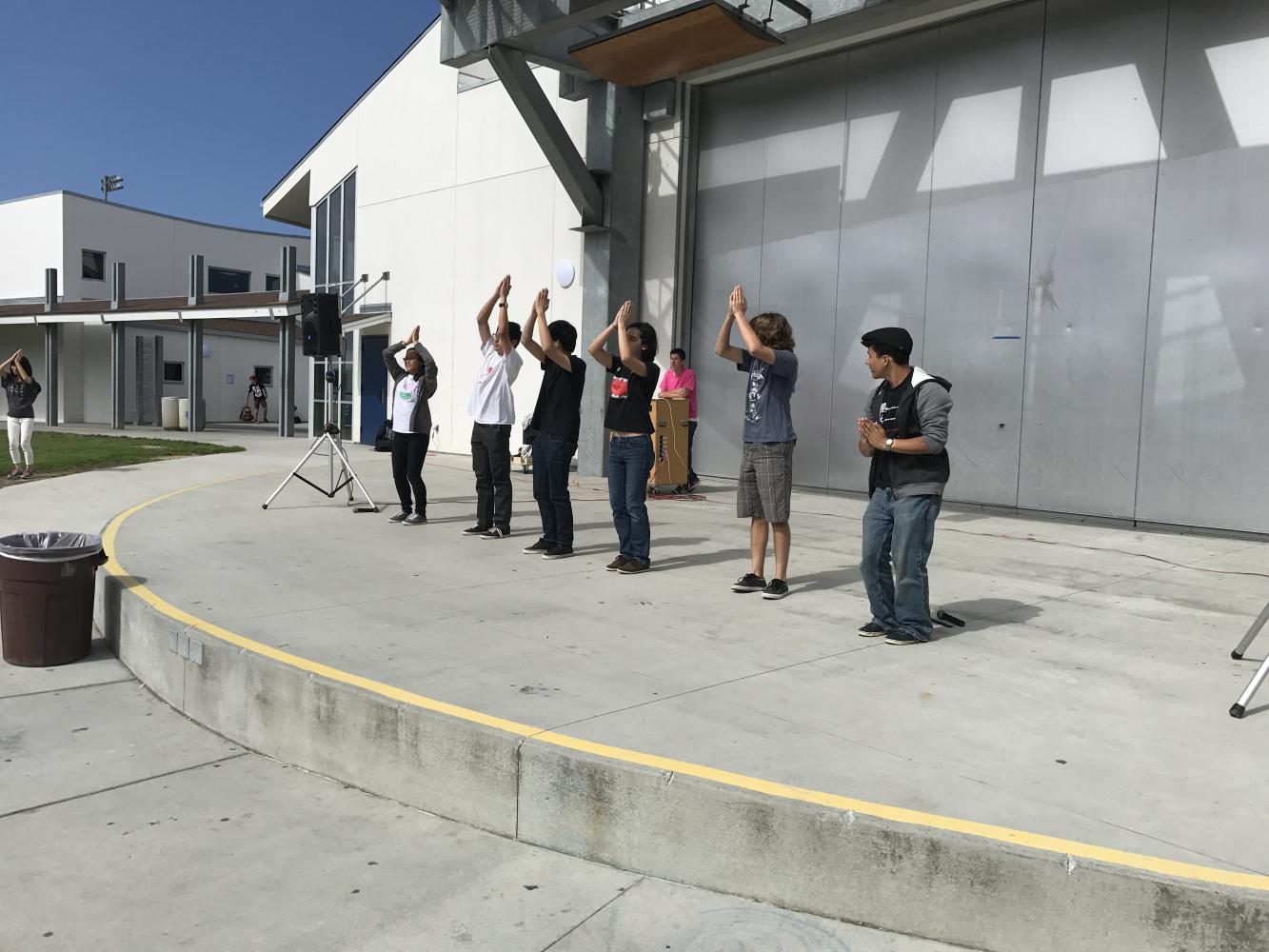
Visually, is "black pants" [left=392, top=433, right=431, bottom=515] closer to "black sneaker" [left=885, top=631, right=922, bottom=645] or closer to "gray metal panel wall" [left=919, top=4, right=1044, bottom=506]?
"black sneaker" [left=885, top=631, right=922, bottom=645]

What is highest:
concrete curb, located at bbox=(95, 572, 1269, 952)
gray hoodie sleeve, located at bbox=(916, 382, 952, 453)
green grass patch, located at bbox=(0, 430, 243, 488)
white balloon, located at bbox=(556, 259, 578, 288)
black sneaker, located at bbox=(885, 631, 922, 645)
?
white balloon, located at bbox=(556, 259, 578, 288)

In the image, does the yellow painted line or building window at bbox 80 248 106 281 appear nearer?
the yellow painted line

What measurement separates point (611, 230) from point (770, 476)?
938cm

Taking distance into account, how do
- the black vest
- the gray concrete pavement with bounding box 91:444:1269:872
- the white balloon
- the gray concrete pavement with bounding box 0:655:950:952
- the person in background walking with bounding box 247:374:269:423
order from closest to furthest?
the gray concrete pavement with bounding box 0:655:950:952
the gray concrete pavement with bounding box 91:444:1269:872
the black vest
the white balloon
the person in background walking with bounding box 247:374:269:423

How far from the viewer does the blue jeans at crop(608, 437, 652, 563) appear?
7.36m

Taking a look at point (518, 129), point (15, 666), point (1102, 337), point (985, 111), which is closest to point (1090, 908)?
point (15, 666)

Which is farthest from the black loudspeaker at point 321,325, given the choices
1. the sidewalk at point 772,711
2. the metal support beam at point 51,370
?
the metal support beam at point 51,370

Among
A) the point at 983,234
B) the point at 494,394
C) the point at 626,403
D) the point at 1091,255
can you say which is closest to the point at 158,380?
the point at 494,394

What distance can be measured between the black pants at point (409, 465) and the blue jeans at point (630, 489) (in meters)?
2.96

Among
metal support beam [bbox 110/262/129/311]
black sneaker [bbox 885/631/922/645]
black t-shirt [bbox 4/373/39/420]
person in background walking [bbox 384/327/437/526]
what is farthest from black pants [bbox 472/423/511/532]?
metal support beam [bbox 110/262/129/311]

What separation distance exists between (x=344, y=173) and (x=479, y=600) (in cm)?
2001

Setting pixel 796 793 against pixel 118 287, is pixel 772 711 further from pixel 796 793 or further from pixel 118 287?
pixel 118 287

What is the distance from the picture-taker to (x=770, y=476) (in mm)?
6508

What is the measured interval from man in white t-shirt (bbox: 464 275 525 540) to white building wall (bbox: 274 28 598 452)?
20.9ft
